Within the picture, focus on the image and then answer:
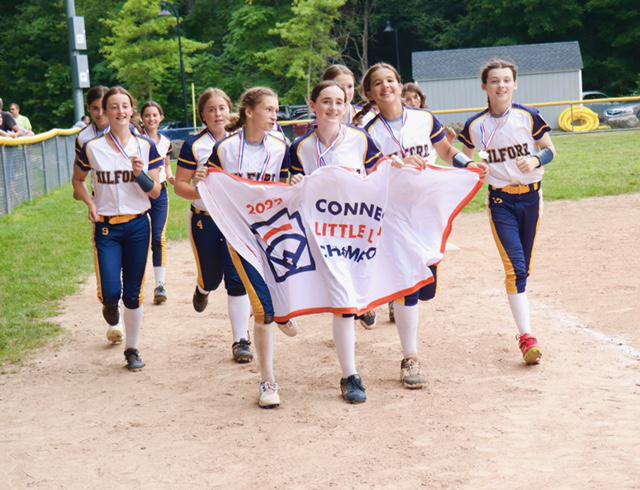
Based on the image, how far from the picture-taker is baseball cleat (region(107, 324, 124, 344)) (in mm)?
8359

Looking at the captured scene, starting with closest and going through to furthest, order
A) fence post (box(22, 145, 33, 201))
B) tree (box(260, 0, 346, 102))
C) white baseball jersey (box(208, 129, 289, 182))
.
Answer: white baseball jersey (box(208, 129, 289, 182)) → fence post (box(22, 145, 33, 201)) → tree (box(260, 0, 346, 102))

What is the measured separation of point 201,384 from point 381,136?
2.30 m

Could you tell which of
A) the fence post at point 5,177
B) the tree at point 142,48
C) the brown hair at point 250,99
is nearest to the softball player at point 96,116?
the brown hair at point 250,99

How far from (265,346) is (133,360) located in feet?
5.39

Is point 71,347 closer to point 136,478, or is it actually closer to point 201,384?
point 201,384

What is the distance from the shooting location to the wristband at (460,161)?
22.9 feet

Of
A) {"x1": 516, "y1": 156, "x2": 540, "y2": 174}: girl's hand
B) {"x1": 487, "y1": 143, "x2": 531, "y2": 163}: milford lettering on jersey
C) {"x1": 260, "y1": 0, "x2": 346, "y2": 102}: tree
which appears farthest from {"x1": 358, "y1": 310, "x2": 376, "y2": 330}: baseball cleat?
{"x1": 260, "y1": 0, "x2": 346, "y2": 102}: tree

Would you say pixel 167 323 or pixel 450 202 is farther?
pixel 167 323

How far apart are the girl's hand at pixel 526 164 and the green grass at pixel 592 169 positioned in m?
9.44

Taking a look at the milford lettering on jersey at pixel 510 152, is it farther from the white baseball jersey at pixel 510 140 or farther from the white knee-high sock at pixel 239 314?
the white knee-high sock at pixel 239 314

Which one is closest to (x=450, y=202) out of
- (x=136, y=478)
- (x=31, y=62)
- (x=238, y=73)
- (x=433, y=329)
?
(x=433, y=329)

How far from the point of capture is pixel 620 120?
35.8 meters

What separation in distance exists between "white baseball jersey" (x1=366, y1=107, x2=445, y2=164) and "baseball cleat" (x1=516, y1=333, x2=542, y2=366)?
1534mm

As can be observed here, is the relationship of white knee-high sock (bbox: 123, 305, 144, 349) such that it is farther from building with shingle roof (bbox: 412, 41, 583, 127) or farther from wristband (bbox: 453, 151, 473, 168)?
building with shingle roof (bbox: 412, 41, 583, 127)
